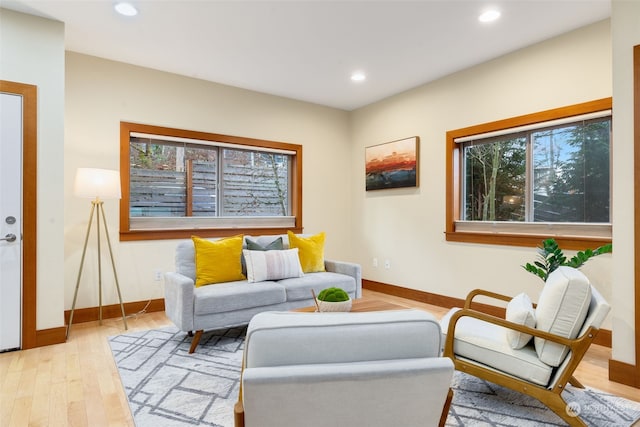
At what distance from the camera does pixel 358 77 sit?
14.2 ft

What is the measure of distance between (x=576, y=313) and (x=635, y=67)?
1.74m

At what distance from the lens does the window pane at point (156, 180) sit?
13.4ft

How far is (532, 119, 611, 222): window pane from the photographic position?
125 inches

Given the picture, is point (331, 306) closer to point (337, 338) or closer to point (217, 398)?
point (217, 398)

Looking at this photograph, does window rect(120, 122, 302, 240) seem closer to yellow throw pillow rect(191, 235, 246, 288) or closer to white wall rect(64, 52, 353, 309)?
white wall rect(64, 52, 353, 309)

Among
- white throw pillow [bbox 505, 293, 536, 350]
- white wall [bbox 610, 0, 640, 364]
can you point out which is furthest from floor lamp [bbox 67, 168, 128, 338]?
white wall [bbox 610, 0, 640, 364]

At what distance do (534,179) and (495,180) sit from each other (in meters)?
0.41

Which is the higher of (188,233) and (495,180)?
(495,180)

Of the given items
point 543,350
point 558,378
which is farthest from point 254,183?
point 558,378

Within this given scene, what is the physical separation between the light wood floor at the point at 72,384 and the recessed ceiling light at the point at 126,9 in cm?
274

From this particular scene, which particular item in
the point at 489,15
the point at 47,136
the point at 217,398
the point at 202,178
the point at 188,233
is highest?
the point at 489,15

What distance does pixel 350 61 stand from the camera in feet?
12.7

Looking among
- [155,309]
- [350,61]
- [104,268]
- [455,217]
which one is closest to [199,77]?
[350,61]

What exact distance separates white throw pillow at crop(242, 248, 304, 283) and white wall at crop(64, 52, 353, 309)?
1.34m
